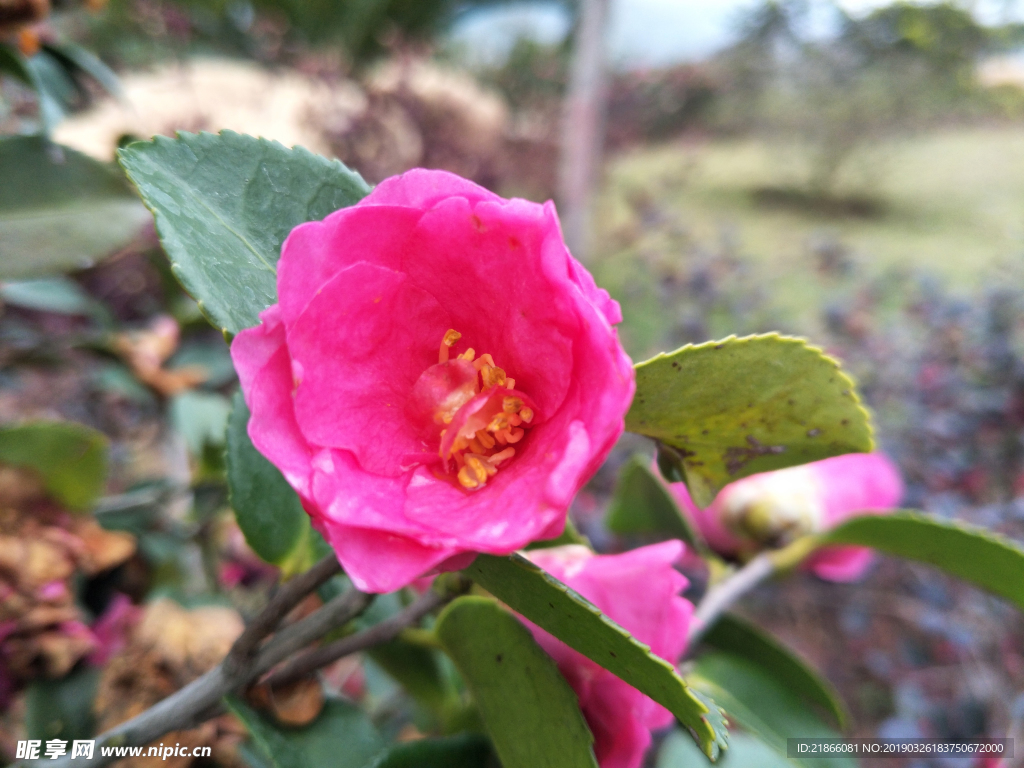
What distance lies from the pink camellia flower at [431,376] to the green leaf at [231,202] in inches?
1.6

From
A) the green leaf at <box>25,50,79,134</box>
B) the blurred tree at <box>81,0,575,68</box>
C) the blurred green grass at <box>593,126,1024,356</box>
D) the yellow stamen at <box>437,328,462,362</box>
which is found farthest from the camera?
the blurred tree at <box>81,0,575,68</box>

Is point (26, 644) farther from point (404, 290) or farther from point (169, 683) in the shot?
point (404, 290)

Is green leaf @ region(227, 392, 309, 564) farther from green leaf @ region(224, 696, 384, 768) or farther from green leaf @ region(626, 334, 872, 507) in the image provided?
green leaf @ region(626, 334, 872, 507)

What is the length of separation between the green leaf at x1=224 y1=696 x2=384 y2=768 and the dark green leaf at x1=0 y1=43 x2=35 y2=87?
59 cm

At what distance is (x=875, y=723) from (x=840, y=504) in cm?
93

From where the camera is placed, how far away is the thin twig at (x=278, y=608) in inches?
13.1

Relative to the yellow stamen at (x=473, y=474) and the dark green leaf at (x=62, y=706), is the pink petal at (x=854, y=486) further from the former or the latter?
the dark green leaf at (x=62, y=706)

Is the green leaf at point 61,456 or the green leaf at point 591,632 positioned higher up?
the green leaf at point 591,632

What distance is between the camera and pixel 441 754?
0.43 m

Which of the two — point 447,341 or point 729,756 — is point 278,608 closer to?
point 447,341

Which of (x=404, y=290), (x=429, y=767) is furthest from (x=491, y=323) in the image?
(x=429, y=767)

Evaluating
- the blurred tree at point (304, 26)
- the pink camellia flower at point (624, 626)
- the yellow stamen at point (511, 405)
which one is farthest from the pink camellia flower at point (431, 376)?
the blurred tree at point (304, 26)

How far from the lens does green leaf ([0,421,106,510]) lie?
1.95 ft

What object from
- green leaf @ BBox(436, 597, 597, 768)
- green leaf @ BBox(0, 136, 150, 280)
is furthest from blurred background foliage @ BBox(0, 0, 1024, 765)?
green leaf @ BBox(436, 597, 597, 768)
